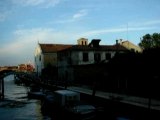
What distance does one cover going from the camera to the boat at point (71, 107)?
24473 mm

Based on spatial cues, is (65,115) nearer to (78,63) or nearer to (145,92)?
(145,92)

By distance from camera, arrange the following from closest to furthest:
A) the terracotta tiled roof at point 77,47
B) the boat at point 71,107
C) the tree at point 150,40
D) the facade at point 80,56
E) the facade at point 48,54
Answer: the boat at point 71,107 → the facade at point 80,56 → the terracotta tiled roof at point 77,47 → the facade at point 48,54 → the tree at point 150,40

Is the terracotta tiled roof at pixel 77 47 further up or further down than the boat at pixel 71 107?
further up

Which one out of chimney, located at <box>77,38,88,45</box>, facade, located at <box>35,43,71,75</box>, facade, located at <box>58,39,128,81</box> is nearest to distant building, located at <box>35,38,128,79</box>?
facade, located at <box>58,39,128,81</box>

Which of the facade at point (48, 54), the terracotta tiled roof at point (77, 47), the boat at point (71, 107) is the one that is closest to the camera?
the boat at point (71, 107)

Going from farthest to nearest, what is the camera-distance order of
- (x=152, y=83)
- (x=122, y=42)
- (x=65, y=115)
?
1. (x=122, y=42)
2. (x=152, y=83)
3. (x=65, y=115)

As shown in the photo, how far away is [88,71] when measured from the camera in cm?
5175

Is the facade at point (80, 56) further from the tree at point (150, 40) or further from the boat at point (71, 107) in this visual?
the tree at point (150, 40)

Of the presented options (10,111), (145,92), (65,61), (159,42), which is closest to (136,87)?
A: (145,92)

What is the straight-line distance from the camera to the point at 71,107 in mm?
26562

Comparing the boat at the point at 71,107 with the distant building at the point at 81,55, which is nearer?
the boat at the point at 71,107

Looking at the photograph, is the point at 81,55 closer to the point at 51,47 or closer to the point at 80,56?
the point at 80,56

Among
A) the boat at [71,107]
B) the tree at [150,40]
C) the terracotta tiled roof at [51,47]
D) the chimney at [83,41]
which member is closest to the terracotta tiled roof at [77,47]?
the terracotta tiled roof at [51,47]

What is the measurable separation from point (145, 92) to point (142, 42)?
68802mm
